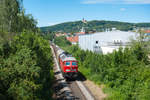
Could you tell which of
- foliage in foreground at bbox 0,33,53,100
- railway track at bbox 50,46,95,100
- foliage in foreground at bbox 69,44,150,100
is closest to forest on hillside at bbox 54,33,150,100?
foliage in foreground at bbox 69,44,150,100

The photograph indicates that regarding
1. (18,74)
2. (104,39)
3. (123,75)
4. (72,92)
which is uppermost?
(104,39)

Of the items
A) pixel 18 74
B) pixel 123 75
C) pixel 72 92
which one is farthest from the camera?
pixel 72 92

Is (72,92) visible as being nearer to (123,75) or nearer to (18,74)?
(123,75)

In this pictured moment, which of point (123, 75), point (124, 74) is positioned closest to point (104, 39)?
point (124, 74)

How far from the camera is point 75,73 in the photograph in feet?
69.6

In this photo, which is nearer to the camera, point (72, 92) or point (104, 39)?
point (72, 92)

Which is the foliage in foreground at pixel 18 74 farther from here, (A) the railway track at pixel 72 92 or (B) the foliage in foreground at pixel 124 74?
(B) the foliage in foreground at pixel 124 74

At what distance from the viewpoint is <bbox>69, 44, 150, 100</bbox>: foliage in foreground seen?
13.8 meters

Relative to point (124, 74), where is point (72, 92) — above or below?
below

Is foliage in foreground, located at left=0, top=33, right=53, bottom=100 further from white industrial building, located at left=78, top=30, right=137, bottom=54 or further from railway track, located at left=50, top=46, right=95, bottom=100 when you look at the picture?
white industrial building, located at left=78, top=30, right=137, bottom=54

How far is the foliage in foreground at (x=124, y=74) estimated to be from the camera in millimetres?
13812

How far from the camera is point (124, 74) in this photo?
16781 mm

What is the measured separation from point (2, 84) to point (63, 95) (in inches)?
318

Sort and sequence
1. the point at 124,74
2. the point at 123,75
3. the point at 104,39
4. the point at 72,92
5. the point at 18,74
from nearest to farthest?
the point at 18,74 → the point at 123,75 → the point at 124,74 → the point at 72,92 → the point at 104,39
